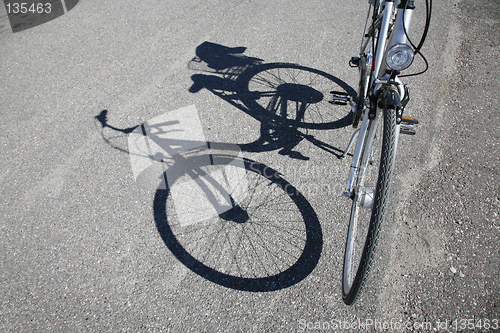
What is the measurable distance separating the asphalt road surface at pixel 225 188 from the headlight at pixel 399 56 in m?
1.33

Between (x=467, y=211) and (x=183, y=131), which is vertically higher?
(x=183, y=131)

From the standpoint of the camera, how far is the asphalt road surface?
2383mm

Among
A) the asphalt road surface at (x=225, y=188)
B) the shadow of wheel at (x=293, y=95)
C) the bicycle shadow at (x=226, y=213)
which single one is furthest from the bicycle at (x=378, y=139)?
the shadow of wheel at (x=293, y=95)

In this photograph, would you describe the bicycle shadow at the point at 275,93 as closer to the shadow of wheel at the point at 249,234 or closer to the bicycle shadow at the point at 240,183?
the bicycle shadow at the point at 240,183

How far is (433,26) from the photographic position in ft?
17.1

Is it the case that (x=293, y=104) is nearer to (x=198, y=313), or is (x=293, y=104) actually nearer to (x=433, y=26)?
(x=198, y=313)

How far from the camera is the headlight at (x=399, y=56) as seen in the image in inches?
82.2

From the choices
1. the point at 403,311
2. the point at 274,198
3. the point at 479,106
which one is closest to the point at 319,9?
the point at 479,106

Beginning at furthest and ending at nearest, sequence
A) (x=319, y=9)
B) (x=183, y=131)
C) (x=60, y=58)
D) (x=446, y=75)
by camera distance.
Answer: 1. (x=319, y=9)
2. (x=60, y=58)
3. (x=446, y=75)
4. (x=183, y=131)

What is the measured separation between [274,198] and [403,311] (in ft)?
4.67

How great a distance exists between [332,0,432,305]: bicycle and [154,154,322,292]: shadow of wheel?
389mm

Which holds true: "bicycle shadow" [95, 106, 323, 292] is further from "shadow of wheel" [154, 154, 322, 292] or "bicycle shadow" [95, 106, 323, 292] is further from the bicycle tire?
the bicycle tire

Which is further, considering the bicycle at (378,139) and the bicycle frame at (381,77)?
the bicycle frame at (381,77)

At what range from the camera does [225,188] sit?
10.1 ft
